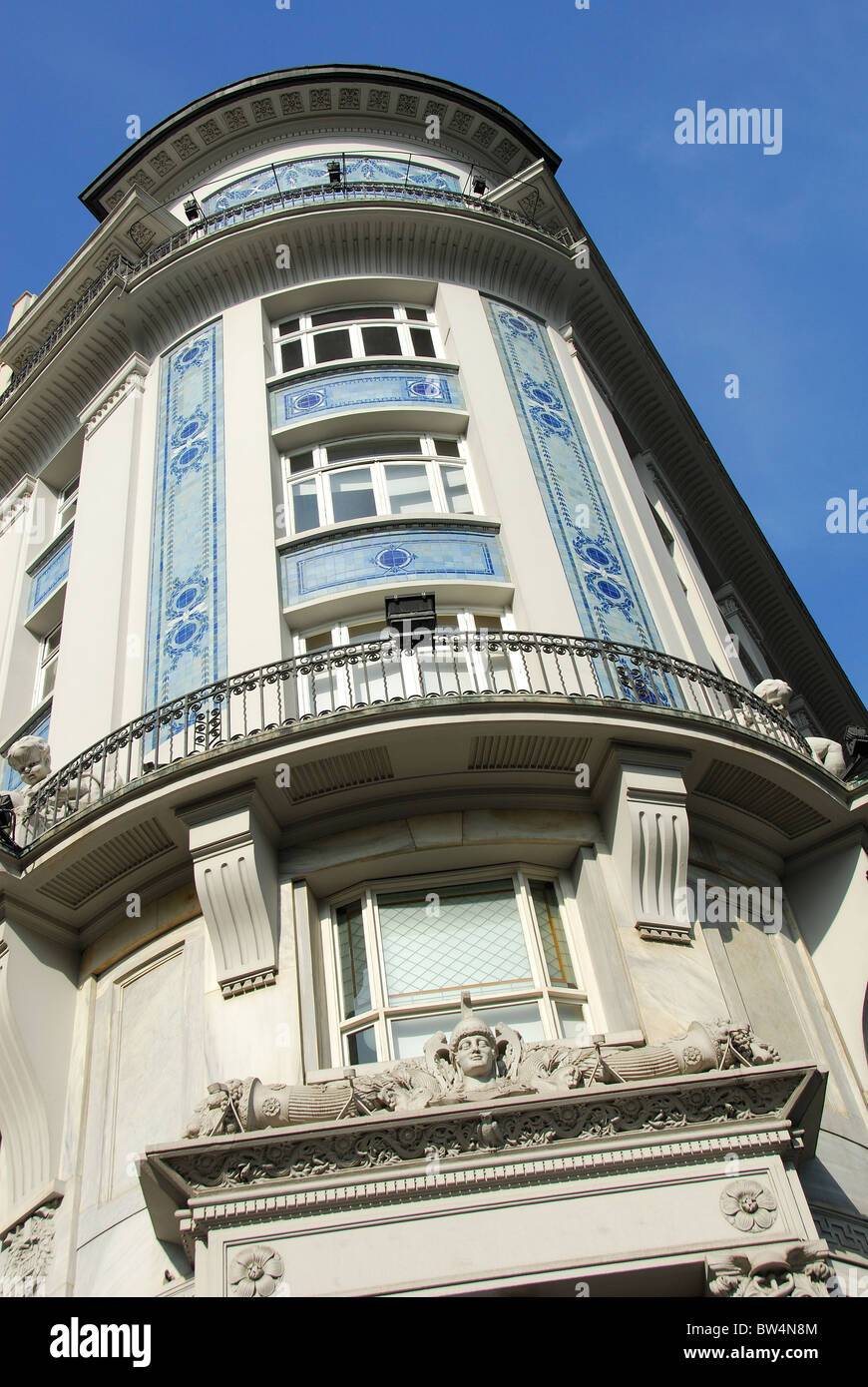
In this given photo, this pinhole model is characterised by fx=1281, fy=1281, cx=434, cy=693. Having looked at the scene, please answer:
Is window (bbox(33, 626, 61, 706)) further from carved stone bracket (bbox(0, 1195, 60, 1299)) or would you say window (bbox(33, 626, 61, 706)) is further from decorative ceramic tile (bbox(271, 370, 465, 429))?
carved stone bracket (bbox(0, 1195, 60, 1299))

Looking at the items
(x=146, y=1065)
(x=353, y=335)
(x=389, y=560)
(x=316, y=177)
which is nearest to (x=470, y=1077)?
(x=146, y=1065)

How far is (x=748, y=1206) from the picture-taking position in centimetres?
898

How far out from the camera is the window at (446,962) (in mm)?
11164

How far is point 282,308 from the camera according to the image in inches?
787

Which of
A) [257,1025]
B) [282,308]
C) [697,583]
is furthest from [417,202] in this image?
[257,1025]

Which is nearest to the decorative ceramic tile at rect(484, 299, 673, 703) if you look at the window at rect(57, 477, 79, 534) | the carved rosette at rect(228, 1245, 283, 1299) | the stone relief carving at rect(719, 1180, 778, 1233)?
the stone relief carving at rect(719, 1180, 778, 1233)

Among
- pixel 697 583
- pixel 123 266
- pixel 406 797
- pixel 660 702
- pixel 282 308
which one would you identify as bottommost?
pixel 406 797

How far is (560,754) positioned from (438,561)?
11.9 feet

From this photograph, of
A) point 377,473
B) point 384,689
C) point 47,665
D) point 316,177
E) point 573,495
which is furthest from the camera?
point 316,177

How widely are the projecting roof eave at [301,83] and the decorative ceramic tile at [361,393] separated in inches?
397

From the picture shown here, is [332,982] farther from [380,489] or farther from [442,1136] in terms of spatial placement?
[380,489]

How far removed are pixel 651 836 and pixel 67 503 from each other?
511 inches

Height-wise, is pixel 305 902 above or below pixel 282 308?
below

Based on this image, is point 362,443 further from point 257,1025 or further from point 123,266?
point 257,1025
